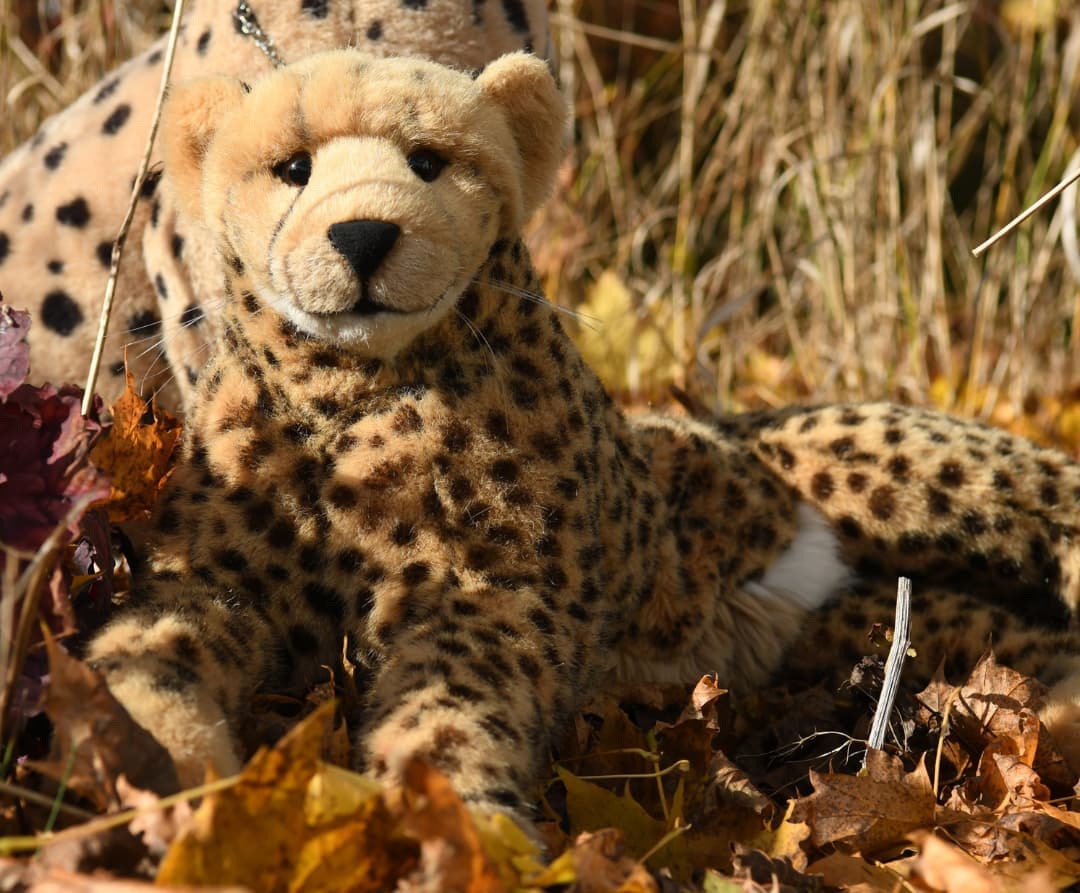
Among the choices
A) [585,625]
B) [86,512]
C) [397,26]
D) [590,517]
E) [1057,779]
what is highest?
[397,26]

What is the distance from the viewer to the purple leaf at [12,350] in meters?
1.69

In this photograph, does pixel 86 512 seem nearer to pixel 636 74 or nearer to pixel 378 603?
pixel 378 603

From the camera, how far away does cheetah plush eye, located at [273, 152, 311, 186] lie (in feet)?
5.56

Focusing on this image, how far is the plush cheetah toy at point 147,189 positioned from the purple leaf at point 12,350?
22.7 inches

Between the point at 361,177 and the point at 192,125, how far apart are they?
0.35m

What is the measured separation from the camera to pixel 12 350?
1718mm

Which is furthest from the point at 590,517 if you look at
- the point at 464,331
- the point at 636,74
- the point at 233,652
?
the point at 636,74

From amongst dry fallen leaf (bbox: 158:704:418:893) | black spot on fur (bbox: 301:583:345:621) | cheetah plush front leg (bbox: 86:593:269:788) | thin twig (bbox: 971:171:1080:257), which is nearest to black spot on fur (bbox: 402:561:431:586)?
black spot on fur (bbox: 301:583:345:621)

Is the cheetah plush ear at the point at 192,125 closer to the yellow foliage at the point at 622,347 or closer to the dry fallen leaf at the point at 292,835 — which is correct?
the dry fallen leaf at the point at 292,835

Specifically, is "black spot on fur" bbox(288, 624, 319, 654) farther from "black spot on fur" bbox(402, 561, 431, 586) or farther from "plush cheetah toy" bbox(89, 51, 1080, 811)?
"black spot on fur" bbox(402, 561, 431, 586)

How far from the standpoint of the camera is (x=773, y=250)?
12.5 ft

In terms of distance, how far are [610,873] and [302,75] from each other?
43.4 inches

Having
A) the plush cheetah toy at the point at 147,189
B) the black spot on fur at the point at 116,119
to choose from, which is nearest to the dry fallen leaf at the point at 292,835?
the plush cheetah toy at the point at 147,189

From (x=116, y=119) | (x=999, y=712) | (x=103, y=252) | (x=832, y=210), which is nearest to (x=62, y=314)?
(x=103, y=252)
